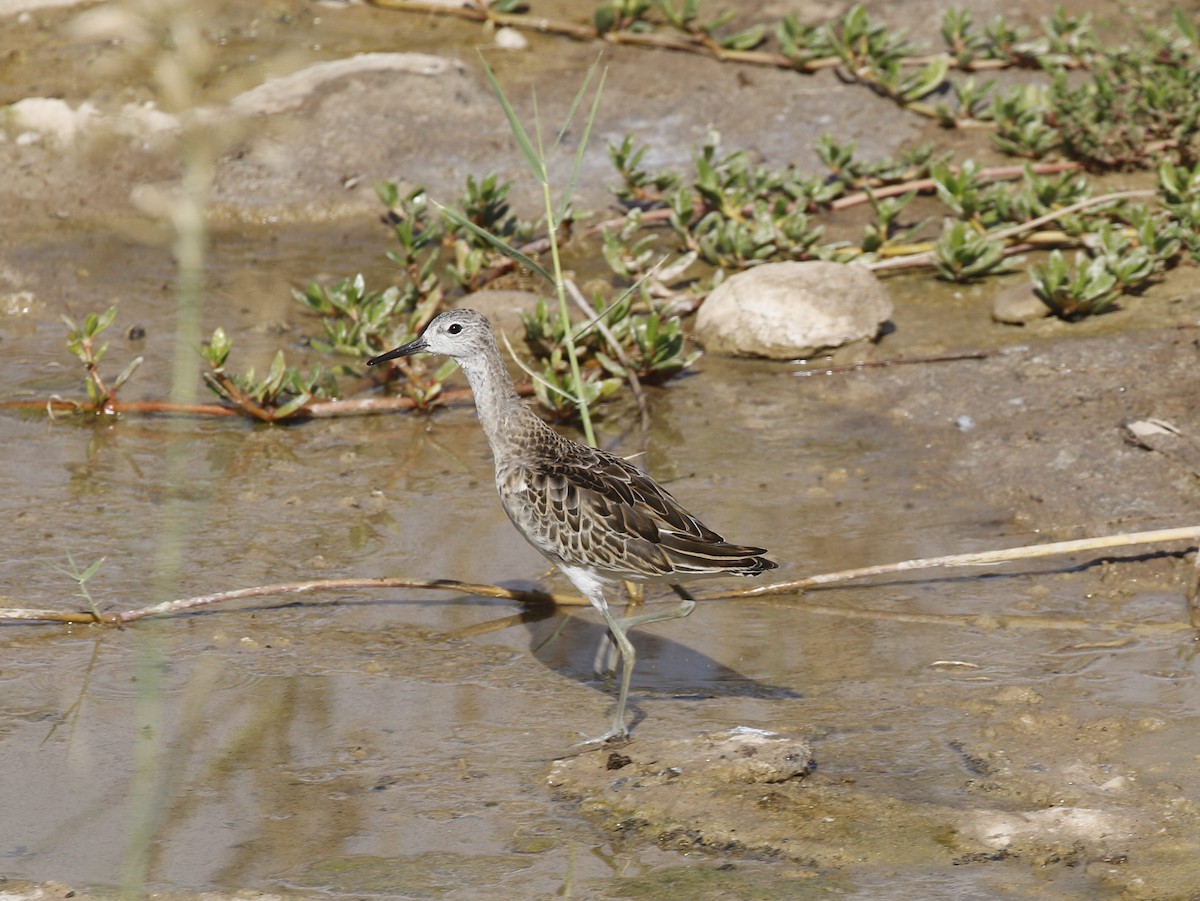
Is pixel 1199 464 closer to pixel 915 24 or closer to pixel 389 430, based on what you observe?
pixel 389 430

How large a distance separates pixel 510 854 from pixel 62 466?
3.94 m

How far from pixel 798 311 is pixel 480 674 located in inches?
144

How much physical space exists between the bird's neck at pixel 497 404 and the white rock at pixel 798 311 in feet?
9.17

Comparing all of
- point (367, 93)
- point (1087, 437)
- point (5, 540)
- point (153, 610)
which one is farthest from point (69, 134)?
point (1087, 437)

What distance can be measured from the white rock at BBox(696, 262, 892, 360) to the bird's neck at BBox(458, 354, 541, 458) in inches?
110

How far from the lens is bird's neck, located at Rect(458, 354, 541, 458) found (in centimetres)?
571

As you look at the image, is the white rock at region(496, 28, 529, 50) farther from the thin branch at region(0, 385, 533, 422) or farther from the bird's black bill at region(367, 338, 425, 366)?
the bird's black bill at region(367, 338, 425, 366)

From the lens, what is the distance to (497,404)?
19.0 ft

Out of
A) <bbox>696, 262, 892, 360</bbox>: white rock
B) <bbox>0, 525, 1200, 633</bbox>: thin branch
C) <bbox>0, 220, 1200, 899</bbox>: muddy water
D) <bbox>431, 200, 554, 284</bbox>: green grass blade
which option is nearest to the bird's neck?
<bbox>431, 200, 554, 284</bbox>: green grass blade

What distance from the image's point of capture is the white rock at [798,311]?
838 cm

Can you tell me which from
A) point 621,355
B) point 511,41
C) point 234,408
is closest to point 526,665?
point 621,355

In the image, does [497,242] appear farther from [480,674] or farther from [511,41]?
[511,41]

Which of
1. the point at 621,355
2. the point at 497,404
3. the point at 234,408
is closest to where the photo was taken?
the point at 497,404

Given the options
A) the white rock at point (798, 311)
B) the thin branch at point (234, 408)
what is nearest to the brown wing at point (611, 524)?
the thin branch at point (234, 408)
